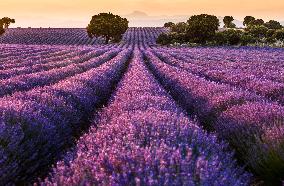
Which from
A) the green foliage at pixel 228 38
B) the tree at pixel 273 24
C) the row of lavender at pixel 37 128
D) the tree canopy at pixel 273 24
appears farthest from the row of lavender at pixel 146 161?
the tree at pixel 273 24

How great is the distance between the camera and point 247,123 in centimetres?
527

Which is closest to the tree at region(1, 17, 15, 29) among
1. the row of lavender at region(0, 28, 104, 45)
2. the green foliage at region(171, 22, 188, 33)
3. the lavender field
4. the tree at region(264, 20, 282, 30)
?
the row of lavender at region(0, 28, 104, 45)

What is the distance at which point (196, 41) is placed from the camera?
51.8m

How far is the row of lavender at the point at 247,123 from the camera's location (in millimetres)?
4340

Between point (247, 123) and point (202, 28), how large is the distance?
1809 inches

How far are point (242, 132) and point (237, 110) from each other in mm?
659

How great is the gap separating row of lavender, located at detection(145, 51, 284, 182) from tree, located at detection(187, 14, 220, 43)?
42.4 meters

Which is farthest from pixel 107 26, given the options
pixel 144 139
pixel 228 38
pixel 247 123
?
pixel 144 139

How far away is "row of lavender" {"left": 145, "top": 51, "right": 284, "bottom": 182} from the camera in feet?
14.2

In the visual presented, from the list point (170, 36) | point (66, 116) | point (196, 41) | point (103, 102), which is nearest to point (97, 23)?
point (170, 36)

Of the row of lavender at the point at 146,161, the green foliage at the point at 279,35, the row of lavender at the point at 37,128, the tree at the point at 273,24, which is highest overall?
the row of lavender at the point at 146,161

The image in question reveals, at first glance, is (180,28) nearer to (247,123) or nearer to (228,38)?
(228,38)

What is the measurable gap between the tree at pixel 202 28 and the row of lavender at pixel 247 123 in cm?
4237

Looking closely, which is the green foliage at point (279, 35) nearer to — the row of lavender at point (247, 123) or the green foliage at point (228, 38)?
the green foliage at point (228, 38)
